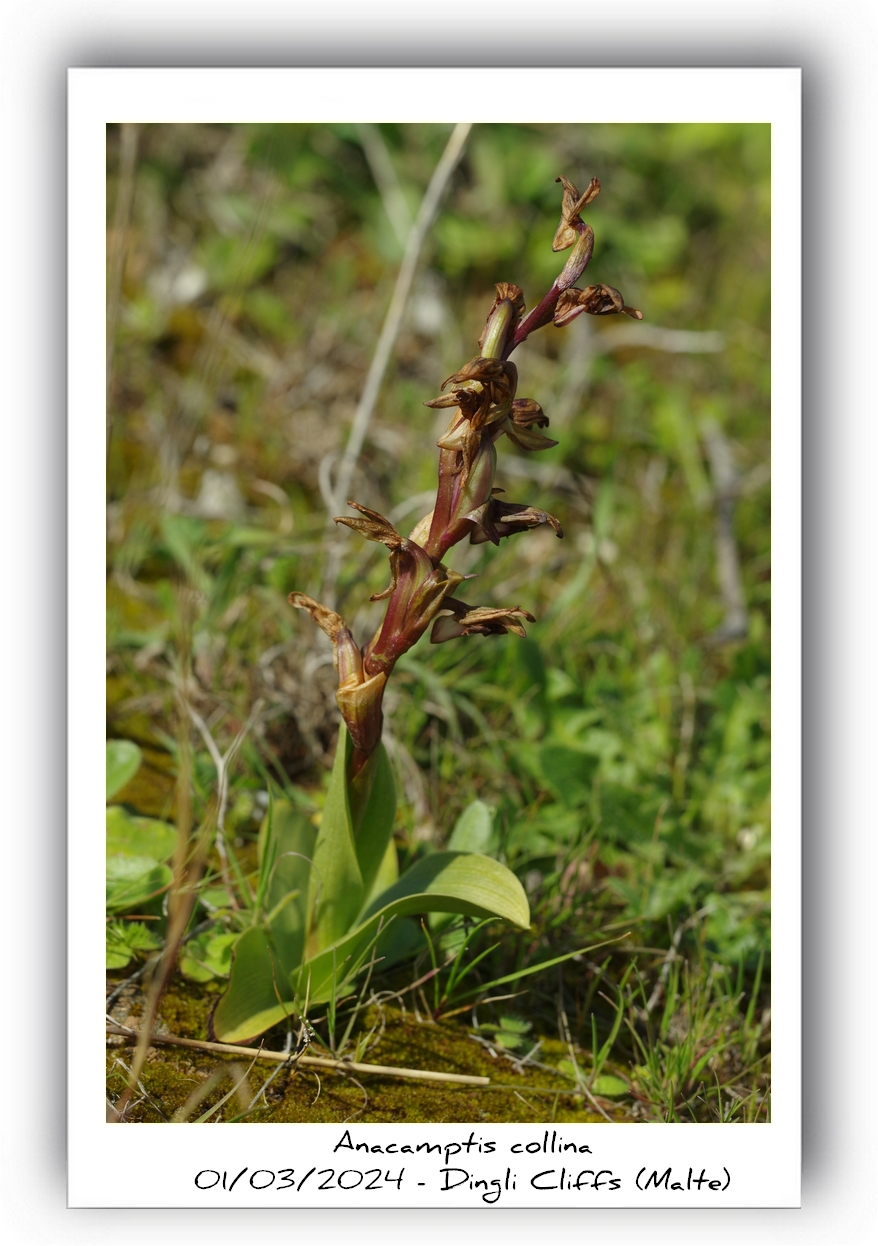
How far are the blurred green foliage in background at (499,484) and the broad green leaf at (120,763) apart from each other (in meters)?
0.13

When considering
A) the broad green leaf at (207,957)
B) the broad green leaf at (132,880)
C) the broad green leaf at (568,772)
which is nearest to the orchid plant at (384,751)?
the broad green leaf at (207,957)

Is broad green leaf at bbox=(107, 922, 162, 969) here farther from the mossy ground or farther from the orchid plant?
the orchid plant

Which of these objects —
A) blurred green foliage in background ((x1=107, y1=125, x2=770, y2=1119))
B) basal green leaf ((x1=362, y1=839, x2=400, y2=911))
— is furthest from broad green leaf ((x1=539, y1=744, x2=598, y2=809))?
basal green leaf ((x1=362, y1=839, x2=400, y2=911))

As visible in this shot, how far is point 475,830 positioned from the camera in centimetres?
185

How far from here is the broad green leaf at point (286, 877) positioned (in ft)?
5.43

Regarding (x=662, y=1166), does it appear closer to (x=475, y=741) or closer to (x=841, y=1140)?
(x=841, y=1140)

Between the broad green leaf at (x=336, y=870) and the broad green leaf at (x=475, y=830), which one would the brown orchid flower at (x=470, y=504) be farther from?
the broad green leaf at (x=475, y=830)

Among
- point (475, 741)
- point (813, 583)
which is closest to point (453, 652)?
point (475, 741)

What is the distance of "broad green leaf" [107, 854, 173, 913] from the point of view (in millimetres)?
1753

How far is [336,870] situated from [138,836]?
53 centimetres

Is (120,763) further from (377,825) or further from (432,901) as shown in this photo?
(432,901)

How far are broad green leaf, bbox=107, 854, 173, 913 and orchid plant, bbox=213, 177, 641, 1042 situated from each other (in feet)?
0.71

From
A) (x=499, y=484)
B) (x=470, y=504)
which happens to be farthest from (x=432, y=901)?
(x=499, y=484)

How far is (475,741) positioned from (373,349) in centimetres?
176
